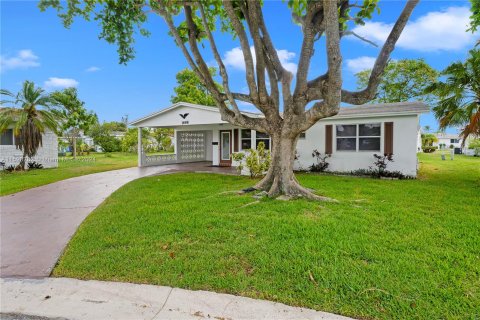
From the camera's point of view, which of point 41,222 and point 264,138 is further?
point 264,138

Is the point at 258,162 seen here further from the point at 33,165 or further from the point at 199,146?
the point at 33,165

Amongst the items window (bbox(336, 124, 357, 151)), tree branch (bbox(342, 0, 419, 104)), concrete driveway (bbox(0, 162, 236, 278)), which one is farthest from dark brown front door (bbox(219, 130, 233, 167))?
tree branch (bbox(342, 0, 419, 104))

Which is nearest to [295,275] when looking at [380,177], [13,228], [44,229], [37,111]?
[44,229]

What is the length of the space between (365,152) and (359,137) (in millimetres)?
770

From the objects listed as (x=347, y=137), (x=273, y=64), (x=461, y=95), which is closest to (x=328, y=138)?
(x=347, y=137)

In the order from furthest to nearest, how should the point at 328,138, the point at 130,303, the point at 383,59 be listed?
1. the point at 328,138
2. the point at 383,59
3. the point at 130,303

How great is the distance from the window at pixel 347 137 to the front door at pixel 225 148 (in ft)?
23.0

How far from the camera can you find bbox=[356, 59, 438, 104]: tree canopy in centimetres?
2492

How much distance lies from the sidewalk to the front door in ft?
47.6

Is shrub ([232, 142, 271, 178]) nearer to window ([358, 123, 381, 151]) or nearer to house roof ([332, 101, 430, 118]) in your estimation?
house roof ([332, 101, 430, 118])

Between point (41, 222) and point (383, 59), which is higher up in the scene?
point (383, 59)

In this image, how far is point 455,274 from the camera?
3354 mm

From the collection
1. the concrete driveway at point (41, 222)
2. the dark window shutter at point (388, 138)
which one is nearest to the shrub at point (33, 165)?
the concrete driveway at point (41, 222)

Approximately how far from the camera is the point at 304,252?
393cm
